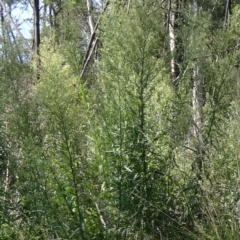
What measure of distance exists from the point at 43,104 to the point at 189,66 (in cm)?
140

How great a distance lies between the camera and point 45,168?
403 centimetres

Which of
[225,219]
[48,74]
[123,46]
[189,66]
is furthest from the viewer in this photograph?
[189,66]

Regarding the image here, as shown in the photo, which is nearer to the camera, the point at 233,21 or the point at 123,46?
the point at 123,46

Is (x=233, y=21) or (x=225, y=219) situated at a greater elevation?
(x=233, y=21)

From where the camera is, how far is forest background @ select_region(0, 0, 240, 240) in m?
4.02

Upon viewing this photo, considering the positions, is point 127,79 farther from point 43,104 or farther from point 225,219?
point 225,219

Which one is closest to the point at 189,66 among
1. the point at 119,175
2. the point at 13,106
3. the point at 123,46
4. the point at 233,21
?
the point at 233,21

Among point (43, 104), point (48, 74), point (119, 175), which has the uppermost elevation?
point (48, 74)

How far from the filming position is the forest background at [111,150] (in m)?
4.02

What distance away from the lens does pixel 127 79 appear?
404cm

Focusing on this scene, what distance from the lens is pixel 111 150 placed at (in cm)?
408

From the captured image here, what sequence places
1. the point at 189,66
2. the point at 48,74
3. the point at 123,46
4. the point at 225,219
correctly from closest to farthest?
the point at 48,74, the point at 123,46, the point at 225,219, the point at 189,66

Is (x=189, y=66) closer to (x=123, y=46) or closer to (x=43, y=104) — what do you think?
(x=123, y=46)

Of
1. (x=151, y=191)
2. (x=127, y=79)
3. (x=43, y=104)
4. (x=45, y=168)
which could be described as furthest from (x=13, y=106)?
(x=151, y=191)
